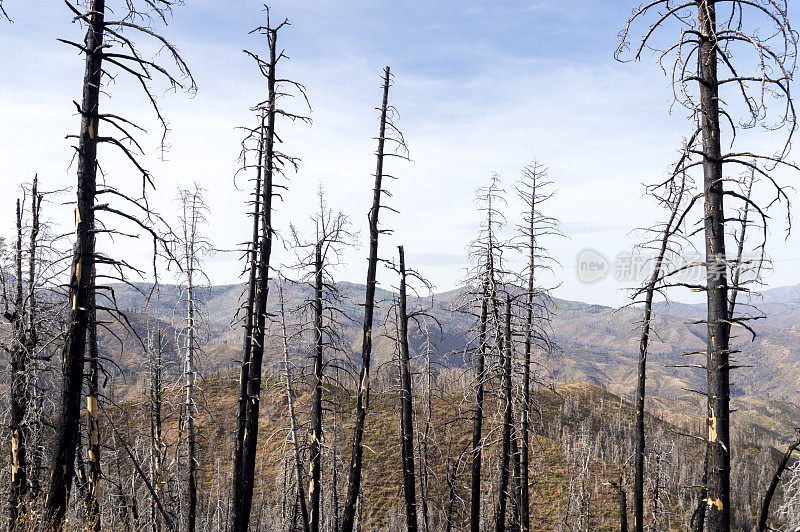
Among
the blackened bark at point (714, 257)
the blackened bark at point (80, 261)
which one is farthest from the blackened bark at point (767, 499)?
the blackened bark at point (80, 261)

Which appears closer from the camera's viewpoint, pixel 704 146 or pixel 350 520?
pixel 704 146

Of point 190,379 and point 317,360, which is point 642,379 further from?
point 190,379

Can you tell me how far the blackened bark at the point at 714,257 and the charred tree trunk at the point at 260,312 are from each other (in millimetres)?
9640

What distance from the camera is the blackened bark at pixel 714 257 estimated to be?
6.96 metres

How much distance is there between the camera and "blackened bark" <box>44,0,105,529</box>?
689 cm

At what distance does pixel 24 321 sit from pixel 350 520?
1141 cm

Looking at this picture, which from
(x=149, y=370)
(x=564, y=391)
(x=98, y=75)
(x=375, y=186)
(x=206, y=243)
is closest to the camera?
(x=98, y=75)

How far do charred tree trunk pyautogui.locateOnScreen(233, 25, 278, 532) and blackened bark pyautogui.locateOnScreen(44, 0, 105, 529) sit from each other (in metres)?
5.38

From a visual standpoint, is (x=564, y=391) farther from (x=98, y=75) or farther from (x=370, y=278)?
(x=98, y=75)

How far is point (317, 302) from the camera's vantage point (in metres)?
14.4

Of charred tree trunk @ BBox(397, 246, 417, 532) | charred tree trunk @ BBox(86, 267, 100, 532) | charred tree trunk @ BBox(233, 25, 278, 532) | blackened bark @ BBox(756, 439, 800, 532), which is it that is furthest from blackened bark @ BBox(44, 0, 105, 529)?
blackened bark @ BBox(756, 439, 800, 532)

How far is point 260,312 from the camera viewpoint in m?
12.5

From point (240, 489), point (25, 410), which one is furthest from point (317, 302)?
point (25, 410)

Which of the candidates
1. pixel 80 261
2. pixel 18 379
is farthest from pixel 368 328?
pixel 18 379
